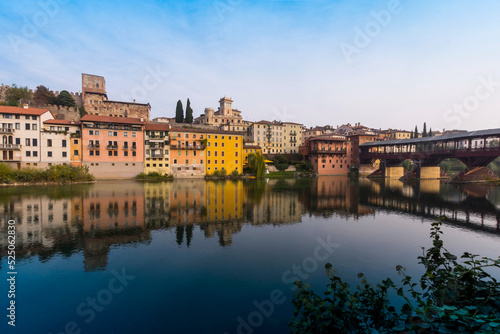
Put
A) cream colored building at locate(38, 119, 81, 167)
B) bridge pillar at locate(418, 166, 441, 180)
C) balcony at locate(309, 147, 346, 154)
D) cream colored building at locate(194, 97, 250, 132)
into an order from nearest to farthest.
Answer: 1. cream colored building at locate(38, 119, 81, 167)
2. bridge pillar at locate(418, 166, 441, 180)
3. balcony at locate(309, 147, 346, 154)
4. cream colored building at locate(194, 97, 250, 132)

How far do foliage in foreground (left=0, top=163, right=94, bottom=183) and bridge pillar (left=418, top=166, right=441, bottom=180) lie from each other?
258 feet

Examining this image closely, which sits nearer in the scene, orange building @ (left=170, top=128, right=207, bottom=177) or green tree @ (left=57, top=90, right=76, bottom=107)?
orange building @ (left=170, top=128, right=207, bottom=177)

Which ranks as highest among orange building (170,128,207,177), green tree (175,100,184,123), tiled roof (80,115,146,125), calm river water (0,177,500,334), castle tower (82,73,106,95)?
castle tower (82,73,106,95)

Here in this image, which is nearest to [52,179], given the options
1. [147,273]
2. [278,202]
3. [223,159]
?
[223,159]

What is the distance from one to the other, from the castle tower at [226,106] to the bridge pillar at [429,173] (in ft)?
227

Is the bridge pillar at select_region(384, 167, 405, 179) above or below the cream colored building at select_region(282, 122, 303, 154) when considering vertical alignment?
below

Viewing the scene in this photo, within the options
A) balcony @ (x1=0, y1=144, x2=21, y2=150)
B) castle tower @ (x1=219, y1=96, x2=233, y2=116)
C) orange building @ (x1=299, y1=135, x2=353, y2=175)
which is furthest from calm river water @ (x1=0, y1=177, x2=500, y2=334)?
castle tower @ (x1=219, y1=96, x2=233, y2=116)

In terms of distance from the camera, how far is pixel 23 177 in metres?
39.1

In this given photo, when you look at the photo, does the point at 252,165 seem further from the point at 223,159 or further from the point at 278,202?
the point at 278,202

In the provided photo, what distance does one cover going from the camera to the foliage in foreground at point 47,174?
3819 cm

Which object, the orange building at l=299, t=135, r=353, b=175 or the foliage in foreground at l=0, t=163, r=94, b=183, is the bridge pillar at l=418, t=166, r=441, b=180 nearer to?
the orange building at l=299, t=135, r=353, b=175

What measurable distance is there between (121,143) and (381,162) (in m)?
75.6

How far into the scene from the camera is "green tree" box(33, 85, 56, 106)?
7056 cm

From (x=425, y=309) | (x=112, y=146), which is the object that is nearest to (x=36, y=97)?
(x=112, y=146)
